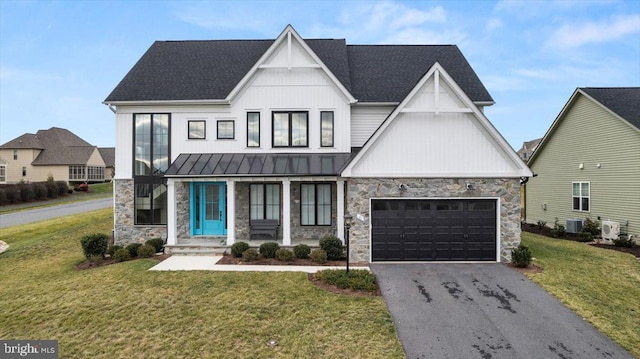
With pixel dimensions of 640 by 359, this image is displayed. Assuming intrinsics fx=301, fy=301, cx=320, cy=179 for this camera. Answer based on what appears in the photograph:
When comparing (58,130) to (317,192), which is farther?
(58,130)

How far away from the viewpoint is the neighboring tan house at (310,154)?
11266 millimetres

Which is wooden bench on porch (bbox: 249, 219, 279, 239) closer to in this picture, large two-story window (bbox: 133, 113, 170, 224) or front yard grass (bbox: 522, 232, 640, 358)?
large two-story window (bbox: 133, 113, 170, 224)

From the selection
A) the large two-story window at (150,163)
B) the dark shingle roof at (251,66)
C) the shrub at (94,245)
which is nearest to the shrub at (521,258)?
the dark shingle roof at (251,66)

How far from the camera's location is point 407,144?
11320mm

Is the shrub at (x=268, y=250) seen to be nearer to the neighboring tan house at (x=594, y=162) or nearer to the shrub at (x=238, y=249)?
the shrub at (x=238, y=249)

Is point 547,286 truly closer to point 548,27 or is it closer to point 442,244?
point 442,244

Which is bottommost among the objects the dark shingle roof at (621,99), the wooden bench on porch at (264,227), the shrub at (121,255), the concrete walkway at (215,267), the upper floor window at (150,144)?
the concrete walkway at (215,267)

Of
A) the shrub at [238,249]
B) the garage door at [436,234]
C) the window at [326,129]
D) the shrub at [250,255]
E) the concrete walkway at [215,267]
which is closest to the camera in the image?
the concrete walkway at [215,267]

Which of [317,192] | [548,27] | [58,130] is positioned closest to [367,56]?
[317,192]

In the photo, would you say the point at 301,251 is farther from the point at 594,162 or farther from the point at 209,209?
the point at 594,162

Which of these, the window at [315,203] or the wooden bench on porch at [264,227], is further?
the window at [315,203]

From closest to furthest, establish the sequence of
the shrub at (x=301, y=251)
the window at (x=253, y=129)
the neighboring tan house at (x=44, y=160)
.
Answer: the shrub at (x=301, y=251), the window at (x=253, y=129), the neighboring tan house at (x=44, y=160)

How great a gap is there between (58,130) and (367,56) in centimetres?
6205

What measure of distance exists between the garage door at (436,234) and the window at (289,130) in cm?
509
